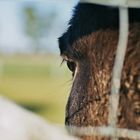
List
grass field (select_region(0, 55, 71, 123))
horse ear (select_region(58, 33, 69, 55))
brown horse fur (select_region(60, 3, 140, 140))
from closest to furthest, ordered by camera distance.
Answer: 1. brown horse fur (select_region(60, 3, 140, 140))
2. horse ear (select_region(58, 33, 69, 55))
3. grass field (select_region(0, 55, 71, 123))

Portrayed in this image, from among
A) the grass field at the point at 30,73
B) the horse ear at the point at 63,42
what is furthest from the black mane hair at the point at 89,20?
the grass field at the point at 30,73

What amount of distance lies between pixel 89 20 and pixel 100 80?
14 cm

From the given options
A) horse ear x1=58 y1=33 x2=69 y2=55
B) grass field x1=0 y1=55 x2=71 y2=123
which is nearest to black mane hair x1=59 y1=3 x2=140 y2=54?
horse ear x1=58 y1=33 x2=69 y2=55

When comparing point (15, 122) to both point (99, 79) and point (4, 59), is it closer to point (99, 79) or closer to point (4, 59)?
point (99, 79)

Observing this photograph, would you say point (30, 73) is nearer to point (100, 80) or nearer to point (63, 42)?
point (63, 42)

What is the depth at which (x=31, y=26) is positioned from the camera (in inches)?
305

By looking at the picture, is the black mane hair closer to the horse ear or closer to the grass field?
the horse ear

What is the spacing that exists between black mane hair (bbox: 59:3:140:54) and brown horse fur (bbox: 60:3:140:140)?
11 millimetres

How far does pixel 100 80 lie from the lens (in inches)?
43.9

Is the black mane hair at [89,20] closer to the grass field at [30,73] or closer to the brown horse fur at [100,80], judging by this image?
the brown horse fur at [100,80]

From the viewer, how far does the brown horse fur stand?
41.2 inches

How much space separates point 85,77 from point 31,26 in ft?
21.7

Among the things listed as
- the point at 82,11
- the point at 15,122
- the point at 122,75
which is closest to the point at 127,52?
the point at 122,75

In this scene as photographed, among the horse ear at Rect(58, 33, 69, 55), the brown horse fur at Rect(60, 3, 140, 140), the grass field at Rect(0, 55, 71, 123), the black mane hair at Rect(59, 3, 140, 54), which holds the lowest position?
the grass field at Rect(0, 55, 71, 123)
